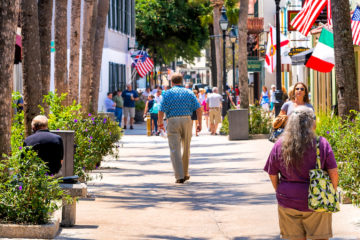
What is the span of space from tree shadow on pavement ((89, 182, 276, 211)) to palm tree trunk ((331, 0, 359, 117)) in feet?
6.65

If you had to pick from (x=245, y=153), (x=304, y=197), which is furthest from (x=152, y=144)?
(x=304, y=197)

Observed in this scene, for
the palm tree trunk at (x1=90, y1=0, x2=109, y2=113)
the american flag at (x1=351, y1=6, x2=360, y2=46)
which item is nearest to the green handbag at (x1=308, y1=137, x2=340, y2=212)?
the american flag at (x1=351, y1=6, x2=360, y2=46)

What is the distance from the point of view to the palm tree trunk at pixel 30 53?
12.3 meters

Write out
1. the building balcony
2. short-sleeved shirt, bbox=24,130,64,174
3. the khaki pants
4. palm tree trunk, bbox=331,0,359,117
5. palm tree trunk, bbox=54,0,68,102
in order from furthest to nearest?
the building balcony → palm tree trunk, bbox=54,0,68,102 → the khaki pants → palm tree trunk, bbox=331,0,359,117 → short-sleeved shirt, bbox=24,130,64,174

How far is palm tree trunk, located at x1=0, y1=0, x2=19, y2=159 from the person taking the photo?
9.54 metres

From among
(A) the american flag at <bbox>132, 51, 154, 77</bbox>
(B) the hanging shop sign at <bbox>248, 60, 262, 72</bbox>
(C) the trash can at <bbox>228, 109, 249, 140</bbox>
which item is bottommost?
(C) the trash can at <bbox>228, 109, 249, 140</bbox>

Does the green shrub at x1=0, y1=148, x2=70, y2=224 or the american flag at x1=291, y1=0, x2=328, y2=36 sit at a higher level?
the american flag at x1=291, y1=0, x2=328, y2=36

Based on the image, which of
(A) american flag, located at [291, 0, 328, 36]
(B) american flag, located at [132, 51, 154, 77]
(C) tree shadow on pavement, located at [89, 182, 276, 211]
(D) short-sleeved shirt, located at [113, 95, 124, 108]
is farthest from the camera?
(B) american flag, located at [132, 51, 154, 77]

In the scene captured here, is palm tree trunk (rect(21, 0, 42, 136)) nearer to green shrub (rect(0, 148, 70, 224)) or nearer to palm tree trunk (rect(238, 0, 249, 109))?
green shrub (rect(0, 148, 70, 224))

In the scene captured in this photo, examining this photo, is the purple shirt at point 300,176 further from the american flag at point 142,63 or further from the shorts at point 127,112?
the american flag at point 142,63

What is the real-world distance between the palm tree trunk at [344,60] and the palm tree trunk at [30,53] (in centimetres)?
471

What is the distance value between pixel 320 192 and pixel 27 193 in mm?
3494

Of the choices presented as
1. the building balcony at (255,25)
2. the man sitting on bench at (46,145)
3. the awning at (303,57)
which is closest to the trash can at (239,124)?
the awning at (303,57)

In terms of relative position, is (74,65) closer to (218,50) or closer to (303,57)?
(303,57)
